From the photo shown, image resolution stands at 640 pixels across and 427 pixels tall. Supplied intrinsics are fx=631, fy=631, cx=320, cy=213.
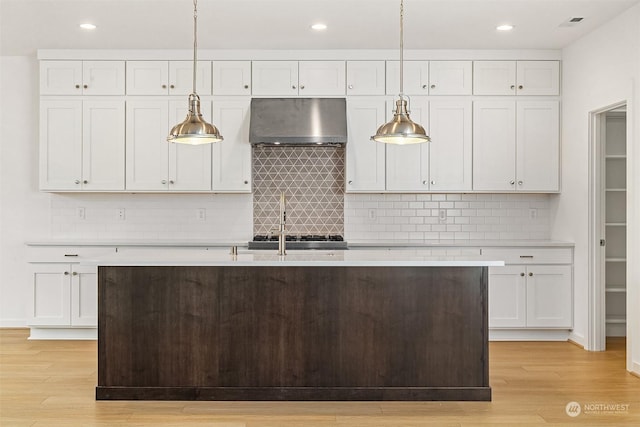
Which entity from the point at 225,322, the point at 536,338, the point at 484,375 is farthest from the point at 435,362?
the point at 536,338

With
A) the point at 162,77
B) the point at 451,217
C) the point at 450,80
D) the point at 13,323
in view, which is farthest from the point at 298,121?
the point at 13,323

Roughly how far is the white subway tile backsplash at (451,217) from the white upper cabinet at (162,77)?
6.20ft

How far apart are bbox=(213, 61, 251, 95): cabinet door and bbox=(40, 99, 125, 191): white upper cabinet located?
94cm

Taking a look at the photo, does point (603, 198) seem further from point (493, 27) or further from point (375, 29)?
point (375, 29)

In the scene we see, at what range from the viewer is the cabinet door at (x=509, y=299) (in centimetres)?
582

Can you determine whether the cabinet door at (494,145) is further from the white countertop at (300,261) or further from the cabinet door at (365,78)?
the white countertop at (300,261)

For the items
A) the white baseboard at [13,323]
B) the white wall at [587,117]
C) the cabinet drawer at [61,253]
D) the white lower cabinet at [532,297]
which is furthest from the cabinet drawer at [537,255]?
Answer: the white baseboard at [13,323]

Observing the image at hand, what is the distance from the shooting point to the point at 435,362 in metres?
3.90

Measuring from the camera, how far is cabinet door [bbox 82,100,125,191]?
6.04 meters

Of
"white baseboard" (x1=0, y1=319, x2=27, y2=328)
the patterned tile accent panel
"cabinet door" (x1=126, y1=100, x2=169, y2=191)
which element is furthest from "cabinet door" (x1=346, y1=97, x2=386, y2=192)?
"white baseboard" (x1=0, y1=319, x2=27, y2=328)

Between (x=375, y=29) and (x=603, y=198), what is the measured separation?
2.44 meters

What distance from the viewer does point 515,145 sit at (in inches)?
239

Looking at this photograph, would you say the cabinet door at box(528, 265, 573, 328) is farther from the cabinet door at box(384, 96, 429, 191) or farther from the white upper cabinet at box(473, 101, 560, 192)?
the cabinet door at box(384, 96, 429, 191)

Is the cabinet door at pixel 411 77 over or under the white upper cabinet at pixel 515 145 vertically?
over
